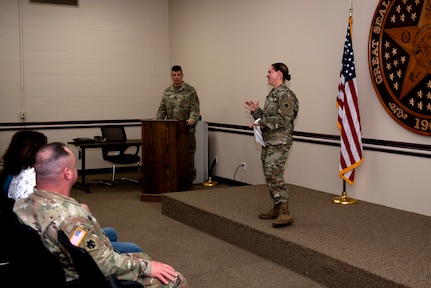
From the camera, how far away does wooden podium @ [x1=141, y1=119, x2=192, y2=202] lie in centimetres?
647

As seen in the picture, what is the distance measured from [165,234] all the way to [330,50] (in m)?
2.66

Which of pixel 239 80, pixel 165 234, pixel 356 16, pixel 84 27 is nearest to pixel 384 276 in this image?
pixel 165 234

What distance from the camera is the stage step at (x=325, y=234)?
354cm

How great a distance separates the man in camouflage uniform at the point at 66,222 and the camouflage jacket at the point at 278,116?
2356 mm

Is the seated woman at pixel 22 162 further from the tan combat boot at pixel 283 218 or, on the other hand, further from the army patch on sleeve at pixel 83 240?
the tan combat boot at pixel 283 218

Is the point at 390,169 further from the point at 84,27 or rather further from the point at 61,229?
the point at 84,27

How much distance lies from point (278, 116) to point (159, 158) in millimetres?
2280

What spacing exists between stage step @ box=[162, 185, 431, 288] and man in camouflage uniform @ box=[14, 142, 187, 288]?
1.62 m

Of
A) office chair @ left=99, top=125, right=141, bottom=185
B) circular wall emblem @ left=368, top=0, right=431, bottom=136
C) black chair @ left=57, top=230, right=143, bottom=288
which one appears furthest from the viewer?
office chair @ left=99, top=125, right=141, bottom=185

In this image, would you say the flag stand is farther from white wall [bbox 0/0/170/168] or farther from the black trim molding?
white wall [bbox 0/0/170/168]

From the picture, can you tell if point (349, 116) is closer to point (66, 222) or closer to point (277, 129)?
point (277, 129)

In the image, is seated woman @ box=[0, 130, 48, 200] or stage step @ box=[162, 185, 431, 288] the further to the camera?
stage step @ box=[162, 185, 431, 288]

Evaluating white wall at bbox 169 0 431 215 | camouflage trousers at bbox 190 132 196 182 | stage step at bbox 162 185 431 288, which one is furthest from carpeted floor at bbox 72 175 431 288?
camouflage trousers at bbox 190 132 196 182

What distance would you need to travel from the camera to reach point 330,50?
19.1 feet
